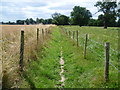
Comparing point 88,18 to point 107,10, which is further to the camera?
point 88,18

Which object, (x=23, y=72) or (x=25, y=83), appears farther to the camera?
(x=23, y=72)

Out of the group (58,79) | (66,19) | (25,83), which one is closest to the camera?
(25,83)

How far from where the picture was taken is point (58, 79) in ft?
24.6

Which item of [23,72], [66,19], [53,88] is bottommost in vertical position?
[53,88]

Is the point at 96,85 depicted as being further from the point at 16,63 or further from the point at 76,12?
the point at 76,12

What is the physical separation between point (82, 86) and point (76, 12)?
371 feet

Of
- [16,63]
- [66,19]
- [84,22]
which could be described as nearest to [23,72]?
[16,63]

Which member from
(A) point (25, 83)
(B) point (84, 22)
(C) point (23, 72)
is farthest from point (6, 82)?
(B) point (84, 22)

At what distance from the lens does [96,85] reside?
6242mm

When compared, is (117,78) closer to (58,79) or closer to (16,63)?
(58,79)

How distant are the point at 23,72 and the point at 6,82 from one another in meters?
1.43

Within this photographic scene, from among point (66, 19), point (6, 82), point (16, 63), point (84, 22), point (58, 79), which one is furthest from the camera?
point (66, 19)

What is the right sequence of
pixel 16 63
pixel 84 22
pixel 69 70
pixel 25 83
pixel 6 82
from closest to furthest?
pixel 6 82 < pixel 25 83 < pixel 16 63 < pixel 69 70 < pixel 84 22

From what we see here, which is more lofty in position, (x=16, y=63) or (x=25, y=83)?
(x=16, y=63)
